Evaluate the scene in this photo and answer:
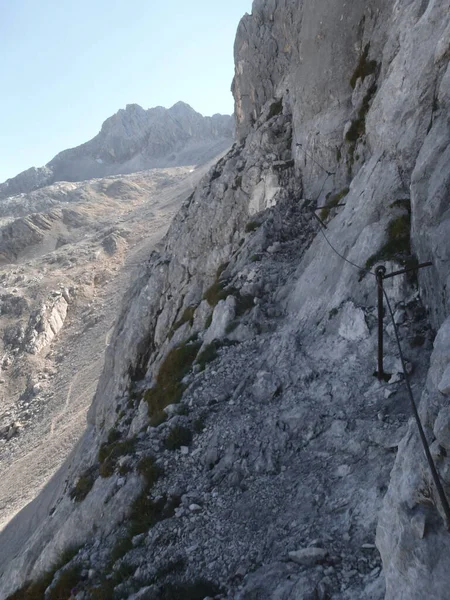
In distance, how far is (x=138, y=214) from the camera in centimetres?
13512

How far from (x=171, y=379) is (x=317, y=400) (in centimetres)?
909

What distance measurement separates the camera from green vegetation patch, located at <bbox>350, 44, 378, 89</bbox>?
23122 millimetres

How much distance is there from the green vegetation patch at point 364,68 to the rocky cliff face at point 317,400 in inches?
4.4

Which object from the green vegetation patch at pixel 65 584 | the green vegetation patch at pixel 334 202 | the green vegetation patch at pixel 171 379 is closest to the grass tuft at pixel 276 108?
the green vegetation patch at pixel 334 202

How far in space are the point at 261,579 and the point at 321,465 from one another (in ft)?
11.4

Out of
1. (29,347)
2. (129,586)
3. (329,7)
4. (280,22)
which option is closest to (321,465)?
(129,586)

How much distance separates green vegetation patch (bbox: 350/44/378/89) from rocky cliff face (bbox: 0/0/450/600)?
11 cm

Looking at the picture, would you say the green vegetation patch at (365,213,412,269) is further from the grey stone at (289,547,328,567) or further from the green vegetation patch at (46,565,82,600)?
the green vegetation patch at (46,565,82,600)

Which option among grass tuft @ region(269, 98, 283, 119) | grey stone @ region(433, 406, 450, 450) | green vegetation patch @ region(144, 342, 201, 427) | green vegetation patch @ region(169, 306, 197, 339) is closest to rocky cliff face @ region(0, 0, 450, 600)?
grey stone @ region(433, 406, 450, 450)

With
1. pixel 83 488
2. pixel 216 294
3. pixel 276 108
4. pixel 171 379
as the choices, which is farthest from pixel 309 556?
pixel 276 108

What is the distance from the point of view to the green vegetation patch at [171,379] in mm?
18875

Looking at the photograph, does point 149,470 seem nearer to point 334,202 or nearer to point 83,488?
point 83,488

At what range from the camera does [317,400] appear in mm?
13398

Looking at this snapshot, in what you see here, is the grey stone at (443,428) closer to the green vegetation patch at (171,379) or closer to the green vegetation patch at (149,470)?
the green vegetation patch at (149,470)
